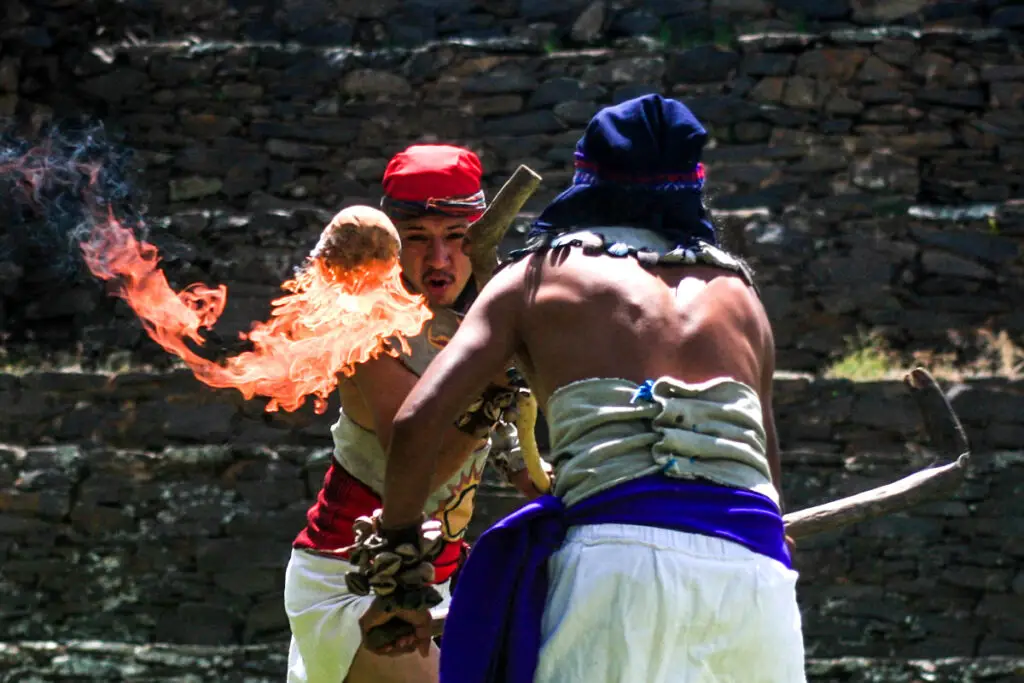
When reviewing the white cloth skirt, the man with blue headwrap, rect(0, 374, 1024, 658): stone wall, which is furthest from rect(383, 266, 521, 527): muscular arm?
rect(0, 374, 1024, 658): stone wall

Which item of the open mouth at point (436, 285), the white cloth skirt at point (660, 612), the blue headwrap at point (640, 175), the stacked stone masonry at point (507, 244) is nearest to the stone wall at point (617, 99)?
the stacked stone masonry at point (507, 244)

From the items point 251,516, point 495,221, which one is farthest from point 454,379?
point 251,516

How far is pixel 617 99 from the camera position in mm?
9055

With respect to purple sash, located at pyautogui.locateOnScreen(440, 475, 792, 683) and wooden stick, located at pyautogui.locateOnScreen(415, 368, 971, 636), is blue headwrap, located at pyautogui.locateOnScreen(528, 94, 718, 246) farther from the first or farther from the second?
wooden stick, located at pyautogui.locateOnScreen(415, 368, 971, 636)

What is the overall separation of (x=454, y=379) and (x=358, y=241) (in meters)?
0.93

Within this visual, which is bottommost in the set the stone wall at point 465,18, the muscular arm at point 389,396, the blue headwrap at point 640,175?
the muscular arm at point 389,396

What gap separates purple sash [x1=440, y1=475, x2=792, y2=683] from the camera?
115 inches

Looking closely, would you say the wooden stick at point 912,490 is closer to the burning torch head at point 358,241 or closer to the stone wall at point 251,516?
the burning torch head at point 358,241

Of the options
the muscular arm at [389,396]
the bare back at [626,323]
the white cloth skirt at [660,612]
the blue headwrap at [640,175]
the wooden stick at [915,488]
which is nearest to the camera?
the white cloth skirt at [660,612]

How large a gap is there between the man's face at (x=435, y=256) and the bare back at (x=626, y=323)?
1.07 metres

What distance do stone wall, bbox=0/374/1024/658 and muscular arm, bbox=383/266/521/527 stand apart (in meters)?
4.48

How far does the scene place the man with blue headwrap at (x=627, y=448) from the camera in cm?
287

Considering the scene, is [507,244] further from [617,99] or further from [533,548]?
[533,548]

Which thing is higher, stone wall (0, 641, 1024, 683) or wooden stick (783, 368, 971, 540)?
wooden stick (783, 368, 971, 540)
